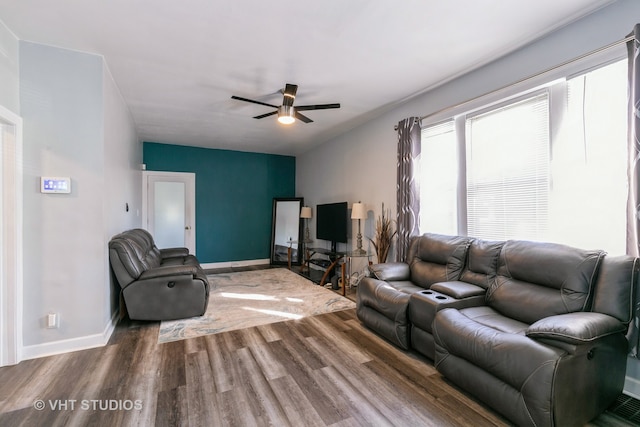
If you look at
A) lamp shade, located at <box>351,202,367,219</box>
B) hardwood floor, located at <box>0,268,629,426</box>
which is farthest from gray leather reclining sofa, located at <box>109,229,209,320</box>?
lamp shade, located at <box>351,202,367,219</box>

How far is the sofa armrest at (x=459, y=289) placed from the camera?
2.39 m

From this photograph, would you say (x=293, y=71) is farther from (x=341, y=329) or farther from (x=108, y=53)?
(x=341, y=329)

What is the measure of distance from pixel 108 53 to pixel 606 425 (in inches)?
180

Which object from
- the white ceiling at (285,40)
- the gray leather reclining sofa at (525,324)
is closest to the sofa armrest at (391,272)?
the gray leather reclining sofa at (525,324)

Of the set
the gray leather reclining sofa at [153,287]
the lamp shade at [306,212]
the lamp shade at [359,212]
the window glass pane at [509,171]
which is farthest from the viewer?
the lamp shade at [306,212]

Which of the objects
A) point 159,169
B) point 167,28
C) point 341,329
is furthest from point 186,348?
point 159,169

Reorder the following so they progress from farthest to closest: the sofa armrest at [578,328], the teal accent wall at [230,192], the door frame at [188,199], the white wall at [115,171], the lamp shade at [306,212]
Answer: the lamp shade at [306,212], the teal accent wall at [230,192], the door frame at [188,199], the white wall at [115,171], the sofa armrest at [578,328]

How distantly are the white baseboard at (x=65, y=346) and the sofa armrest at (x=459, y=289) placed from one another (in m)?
3.13

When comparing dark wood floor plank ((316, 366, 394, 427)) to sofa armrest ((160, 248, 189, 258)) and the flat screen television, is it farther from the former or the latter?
sofa armrest ((160, 248, 189, 258))

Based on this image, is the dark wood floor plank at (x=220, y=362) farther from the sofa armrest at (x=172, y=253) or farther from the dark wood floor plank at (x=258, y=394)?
the sofa armrest at (x=172, y=253)

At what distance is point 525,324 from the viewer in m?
2.06

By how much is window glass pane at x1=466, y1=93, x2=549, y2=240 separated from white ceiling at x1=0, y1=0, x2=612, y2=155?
59 centimetres

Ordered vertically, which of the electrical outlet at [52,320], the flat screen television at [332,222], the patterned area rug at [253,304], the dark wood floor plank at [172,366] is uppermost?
the flat screen television at [332,222]

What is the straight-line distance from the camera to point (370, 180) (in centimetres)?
449
